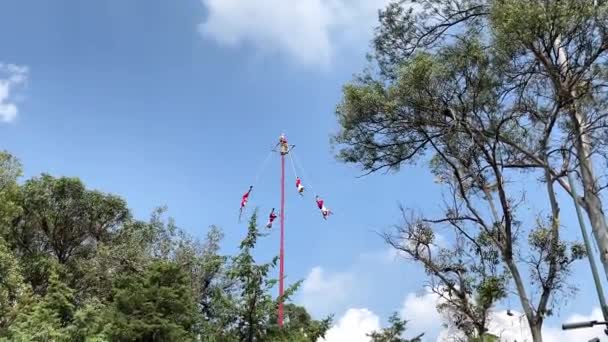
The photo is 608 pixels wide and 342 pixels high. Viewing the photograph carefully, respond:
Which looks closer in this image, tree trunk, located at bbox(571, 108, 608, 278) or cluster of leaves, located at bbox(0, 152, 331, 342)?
cluster of leaves, located at bbox(0, 152, 331, 342)

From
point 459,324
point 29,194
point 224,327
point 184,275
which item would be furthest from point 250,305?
point 29,194

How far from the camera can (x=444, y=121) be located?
1157cm

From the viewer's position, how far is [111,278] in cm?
2181

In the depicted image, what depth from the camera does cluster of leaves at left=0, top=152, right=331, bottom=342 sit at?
828cm

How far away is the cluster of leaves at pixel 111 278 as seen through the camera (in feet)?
27.2

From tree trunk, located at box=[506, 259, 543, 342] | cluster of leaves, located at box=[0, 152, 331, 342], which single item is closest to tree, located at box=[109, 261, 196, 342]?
cluster of leaves, located at box=[0, 152, 331, 342]

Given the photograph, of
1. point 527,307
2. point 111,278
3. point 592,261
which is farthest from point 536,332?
point 111,278

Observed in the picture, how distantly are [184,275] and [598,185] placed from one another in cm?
913

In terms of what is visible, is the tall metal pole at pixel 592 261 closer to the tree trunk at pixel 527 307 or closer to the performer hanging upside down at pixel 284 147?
the tree trunk at pixel 527 307

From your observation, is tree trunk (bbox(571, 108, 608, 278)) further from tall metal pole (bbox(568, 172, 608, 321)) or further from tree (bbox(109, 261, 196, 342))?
tree (bbox(109, 261, 196, 342))

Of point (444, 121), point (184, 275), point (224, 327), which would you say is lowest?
point (224, 327)

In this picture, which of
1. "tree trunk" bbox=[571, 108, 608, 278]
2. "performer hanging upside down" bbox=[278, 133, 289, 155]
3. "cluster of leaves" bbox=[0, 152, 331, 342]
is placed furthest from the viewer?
"performer hanging upside down" bbox=[278, 133, 289, 155]

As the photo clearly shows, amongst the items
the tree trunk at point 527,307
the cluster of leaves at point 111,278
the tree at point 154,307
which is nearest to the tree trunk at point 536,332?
the tree trunk at point 527,307

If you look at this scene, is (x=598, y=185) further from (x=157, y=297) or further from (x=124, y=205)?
(x=124, y=205)
